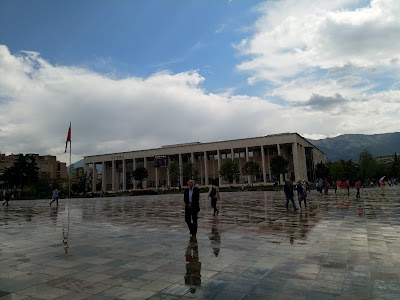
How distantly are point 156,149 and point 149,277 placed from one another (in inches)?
3611

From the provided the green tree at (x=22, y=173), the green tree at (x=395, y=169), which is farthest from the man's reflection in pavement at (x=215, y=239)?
the green tree at (x=395, y=169)

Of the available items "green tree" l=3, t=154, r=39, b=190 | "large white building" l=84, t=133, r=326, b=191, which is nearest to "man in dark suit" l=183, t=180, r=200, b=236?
"large white building" l=84, t=133, r=326, b=191

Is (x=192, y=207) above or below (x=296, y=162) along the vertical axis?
below

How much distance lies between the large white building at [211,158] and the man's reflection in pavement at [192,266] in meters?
71.7

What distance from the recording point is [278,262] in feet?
20.4

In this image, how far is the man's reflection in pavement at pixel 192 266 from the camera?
16.7ft

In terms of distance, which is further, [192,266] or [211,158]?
[211,158]

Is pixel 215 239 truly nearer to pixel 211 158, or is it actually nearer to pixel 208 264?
pixel 208 264

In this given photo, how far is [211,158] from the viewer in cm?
9144

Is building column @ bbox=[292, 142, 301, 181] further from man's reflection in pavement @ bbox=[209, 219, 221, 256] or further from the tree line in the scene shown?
man's reflection in pavement @ bbox=[209, 219, 221, 256]

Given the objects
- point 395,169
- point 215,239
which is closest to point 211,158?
point 395,169

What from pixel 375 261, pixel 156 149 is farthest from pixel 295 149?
pixel 375 261

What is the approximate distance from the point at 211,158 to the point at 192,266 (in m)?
85.4

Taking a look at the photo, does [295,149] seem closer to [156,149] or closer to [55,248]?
[156,149]
